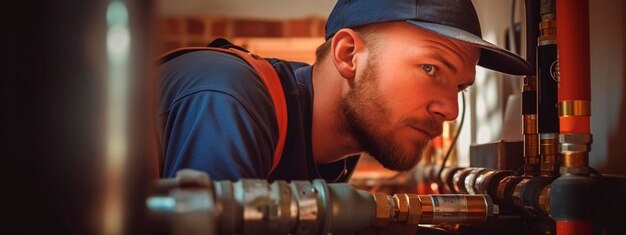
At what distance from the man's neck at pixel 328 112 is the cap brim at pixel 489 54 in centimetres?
24

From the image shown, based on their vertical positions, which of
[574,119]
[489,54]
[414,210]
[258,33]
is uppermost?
[258,33]

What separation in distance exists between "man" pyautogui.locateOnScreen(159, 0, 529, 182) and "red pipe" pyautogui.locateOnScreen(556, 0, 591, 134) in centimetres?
13

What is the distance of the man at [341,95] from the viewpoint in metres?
0.79

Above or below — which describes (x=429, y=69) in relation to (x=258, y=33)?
below

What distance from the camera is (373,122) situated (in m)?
1.13

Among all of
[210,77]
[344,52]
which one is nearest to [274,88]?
[210,77]

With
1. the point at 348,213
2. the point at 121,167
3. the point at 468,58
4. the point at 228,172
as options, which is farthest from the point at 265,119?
the point at 121,167

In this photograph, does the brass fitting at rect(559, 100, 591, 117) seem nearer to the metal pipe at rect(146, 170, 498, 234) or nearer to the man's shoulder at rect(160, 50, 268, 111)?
the metal pipe at rect(146, 170, 498, 234)

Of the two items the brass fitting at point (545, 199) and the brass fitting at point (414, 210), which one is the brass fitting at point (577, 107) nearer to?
the brass fitting at point (545, 199)

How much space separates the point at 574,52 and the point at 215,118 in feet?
1.40

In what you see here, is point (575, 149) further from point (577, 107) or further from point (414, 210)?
point (414, 210)

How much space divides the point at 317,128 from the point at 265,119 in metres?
0.34

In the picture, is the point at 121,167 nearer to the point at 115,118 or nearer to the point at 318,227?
the point at 115,118

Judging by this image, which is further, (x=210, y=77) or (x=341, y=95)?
(x=341, y=95)
